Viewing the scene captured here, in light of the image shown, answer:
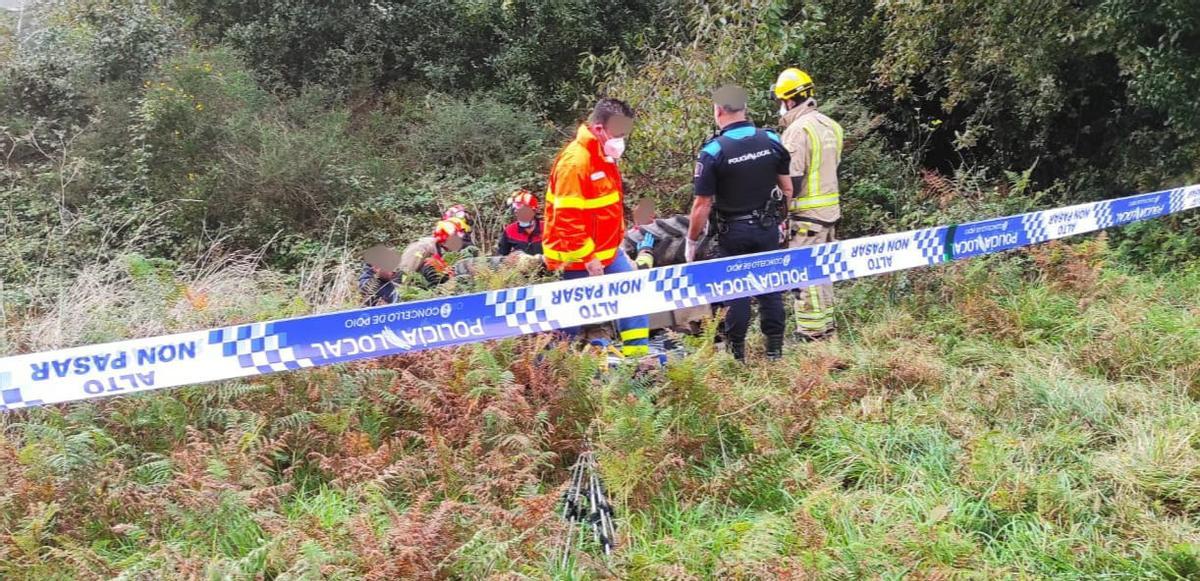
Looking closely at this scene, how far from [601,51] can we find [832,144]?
374 inches

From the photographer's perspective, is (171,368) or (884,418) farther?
(884,418)

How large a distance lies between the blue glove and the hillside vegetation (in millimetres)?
1399

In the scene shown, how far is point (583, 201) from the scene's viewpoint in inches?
187

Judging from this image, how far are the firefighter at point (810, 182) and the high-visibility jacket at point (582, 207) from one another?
1.41 metres

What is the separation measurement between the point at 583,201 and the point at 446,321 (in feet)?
3.83

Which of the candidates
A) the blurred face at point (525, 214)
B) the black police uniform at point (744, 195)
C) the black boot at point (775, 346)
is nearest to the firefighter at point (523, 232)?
the blurred face at point (525, 214)

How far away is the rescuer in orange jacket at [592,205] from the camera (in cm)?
473

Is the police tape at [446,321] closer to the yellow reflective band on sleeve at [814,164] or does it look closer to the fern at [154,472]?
the fern at [154,472]

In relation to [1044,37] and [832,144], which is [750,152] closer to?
[832,144]

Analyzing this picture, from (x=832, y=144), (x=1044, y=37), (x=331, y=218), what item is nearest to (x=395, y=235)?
(x=331, y=218)

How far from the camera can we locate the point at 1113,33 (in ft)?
23.7

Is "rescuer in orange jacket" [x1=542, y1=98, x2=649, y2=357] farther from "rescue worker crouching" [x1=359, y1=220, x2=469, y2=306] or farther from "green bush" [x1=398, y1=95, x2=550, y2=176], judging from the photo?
"green bush" [x1=398, y1=95, x2=550, y2=176]

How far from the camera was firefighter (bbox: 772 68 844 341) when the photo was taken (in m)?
5.58

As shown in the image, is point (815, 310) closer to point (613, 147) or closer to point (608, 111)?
point (613, 147)
